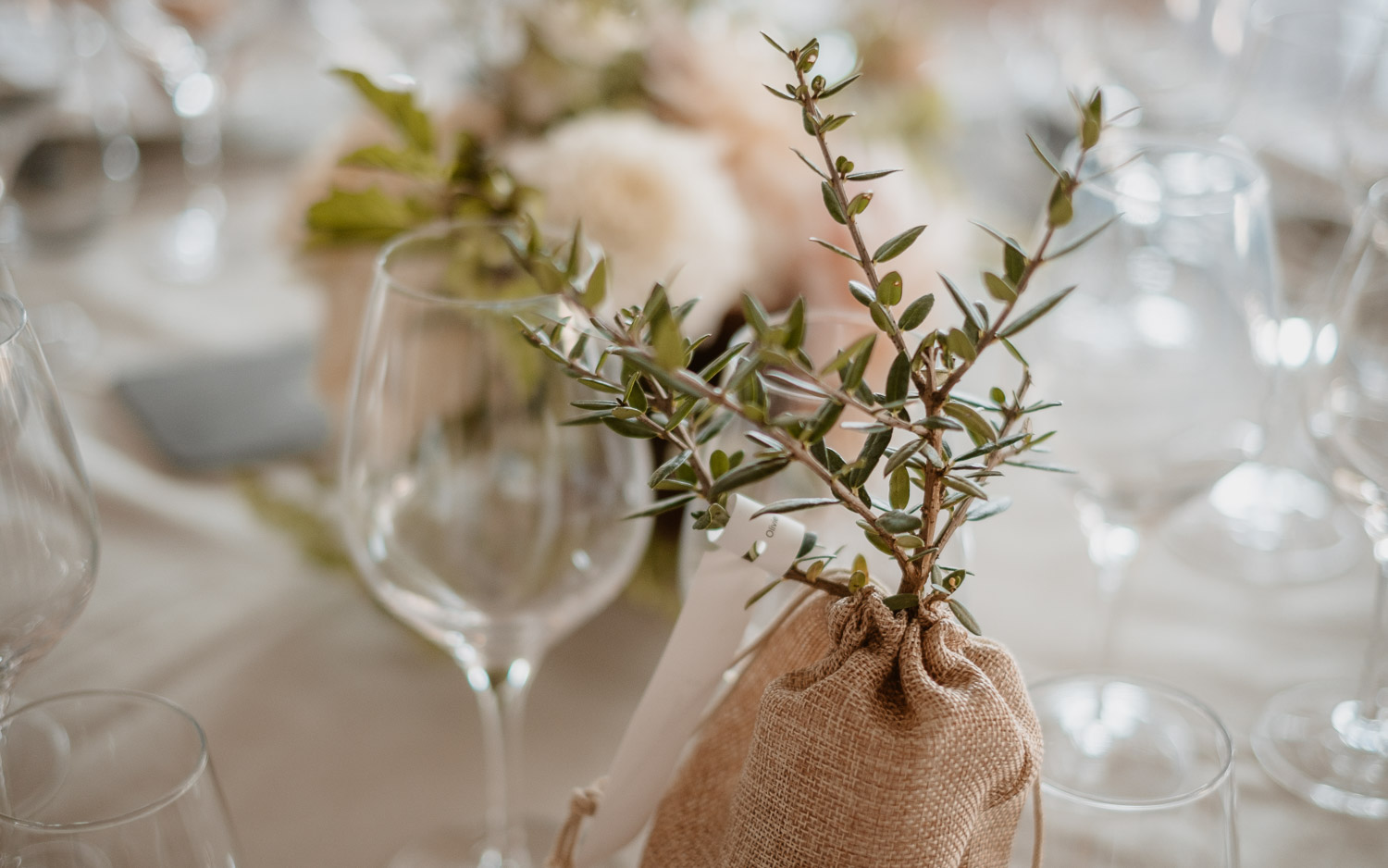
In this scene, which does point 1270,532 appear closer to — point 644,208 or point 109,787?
point 644,208

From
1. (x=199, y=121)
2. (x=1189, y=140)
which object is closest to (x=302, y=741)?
(x=1189, y=140)

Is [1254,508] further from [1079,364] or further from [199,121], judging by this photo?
[199,121]

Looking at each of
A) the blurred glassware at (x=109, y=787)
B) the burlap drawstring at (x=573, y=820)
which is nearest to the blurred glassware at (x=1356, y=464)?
the burlap drawstring at (x=573, y=820)

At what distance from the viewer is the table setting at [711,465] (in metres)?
0.34

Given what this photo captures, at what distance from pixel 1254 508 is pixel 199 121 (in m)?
1.02

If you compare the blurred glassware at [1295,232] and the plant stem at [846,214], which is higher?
the plant stem at [846,214]

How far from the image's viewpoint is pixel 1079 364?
0.63 meters

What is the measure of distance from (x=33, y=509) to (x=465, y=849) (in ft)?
0.85

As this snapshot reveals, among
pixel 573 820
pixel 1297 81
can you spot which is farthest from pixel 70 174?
pixel 1297 81

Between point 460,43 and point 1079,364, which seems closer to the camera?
point 1079,364

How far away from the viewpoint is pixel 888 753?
1.09ft

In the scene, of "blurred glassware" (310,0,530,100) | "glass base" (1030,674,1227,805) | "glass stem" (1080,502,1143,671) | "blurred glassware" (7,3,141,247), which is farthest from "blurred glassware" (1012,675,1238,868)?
"blurred glassware" (7,3,141,247)

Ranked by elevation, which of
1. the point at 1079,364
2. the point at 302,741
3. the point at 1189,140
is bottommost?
the point at 302,741

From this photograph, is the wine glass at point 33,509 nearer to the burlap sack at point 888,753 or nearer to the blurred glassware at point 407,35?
the burlap sack at point 888,753
